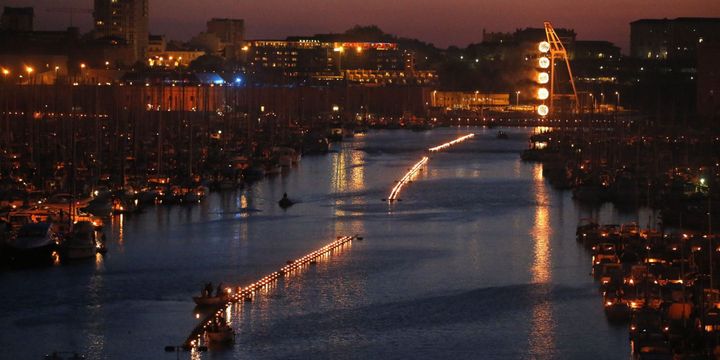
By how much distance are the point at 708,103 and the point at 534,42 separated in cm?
1242

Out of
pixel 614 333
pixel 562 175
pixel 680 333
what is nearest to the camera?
pixel 680 333

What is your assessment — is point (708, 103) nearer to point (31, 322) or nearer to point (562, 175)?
point (562, 175)

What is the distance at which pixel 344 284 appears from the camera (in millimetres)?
9875

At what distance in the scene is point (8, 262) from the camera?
10477mm

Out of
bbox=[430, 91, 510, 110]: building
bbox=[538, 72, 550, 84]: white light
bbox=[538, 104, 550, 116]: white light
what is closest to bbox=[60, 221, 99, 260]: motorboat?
bbox=[538, 104, 550, 116]: white light

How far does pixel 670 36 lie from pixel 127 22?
1651 centimetres

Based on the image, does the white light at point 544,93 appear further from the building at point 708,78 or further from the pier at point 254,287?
the pier at point 254,287

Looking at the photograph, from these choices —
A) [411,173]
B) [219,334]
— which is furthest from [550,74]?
[219,334]

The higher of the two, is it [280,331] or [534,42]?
[534,42]

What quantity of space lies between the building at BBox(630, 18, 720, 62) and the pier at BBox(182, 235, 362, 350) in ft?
114

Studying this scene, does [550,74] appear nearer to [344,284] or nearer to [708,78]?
Answer: [708,78]

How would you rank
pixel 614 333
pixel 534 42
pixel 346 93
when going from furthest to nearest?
pixel 534 42 → pixel 346 93 → pixel 614 333

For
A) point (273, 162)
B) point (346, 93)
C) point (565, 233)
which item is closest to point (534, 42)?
point (346, 93)

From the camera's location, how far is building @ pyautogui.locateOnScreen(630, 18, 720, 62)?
151 ft
